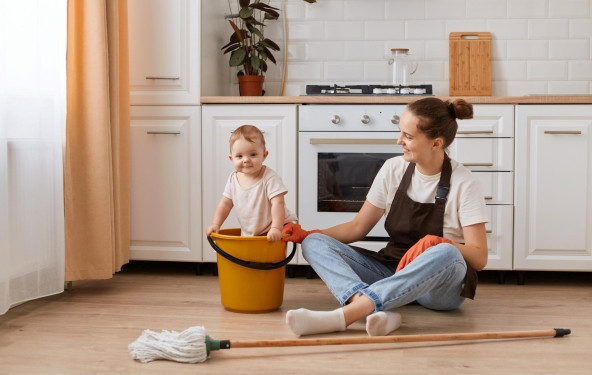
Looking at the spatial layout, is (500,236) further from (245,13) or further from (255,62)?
(245,13)

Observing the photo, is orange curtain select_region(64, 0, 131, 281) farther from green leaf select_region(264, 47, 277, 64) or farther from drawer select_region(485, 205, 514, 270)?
drawer select_region(485, 205, 514, 270)

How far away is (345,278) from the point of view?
8.14ft

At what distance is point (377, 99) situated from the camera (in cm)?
340

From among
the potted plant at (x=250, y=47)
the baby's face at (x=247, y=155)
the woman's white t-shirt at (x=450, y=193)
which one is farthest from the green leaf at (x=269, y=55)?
the woman's white t-shirt at (x=450, y=193)

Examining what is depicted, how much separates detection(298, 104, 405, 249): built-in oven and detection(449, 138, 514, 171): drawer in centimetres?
30

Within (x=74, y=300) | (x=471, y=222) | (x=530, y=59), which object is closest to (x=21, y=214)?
(x=74, y=300)

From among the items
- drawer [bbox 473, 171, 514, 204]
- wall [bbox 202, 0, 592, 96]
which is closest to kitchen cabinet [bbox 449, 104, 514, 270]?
drawer [bbox 473, 171, 514, 204]

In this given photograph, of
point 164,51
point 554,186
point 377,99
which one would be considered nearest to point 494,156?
point 554,186

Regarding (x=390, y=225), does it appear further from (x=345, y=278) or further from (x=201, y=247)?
(x=201, y=247)

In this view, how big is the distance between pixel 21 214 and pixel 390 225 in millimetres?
1308

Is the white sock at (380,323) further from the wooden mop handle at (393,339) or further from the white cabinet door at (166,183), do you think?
the white cabinet door at (166,183)

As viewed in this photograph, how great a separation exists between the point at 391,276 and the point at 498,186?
3.72ft

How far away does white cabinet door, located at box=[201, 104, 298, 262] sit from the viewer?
347 cm

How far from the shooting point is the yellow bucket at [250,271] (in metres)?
2.68
